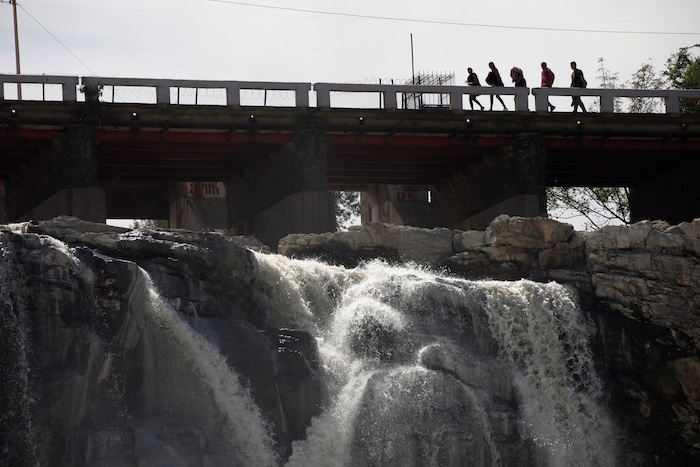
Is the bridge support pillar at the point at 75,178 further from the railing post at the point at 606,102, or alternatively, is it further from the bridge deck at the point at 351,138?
the railing post at the point at 606,102

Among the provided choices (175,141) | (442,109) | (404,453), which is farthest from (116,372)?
(442,109)

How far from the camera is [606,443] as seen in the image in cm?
3728

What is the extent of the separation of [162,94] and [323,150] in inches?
227

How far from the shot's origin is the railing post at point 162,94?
4597 cm

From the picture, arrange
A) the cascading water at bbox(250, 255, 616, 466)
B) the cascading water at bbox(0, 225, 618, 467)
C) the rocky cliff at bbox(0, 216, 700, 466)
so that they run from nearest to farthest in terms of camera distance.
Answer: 1. the rocky cliff at bbox(0, 216, 700, 466)
2. the cascading water at bbox(0, 225, 618, 467)
3. the cascading water at bbox(250, 255, 616, 466)

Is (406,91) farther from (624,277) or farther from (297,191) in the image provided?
(624,277)

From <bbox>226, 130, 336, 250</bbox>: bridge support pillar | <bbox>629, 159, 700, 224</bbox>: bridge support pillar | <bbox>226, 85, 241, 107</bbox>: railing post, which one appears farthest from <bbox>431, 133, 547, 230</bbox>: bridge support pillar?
<bbox>226, 85, 241, 107</bbox>: railing post

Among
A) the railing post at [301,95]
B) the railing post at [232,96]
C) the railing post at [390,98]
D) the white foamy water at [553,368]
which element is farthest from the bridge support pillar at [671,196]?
the railing post at [232,96]

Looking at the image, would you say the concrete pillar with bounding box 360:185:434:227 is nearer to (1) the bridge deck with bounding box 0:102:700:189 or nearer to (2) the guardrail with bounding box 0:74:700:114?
(1) the bridge deck with bounding box 0:102:700:189

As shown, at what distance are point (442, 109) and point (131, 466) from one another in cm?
2356

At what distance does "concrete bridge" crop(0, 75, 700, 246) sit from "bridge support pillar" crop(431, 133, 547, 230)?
0.17 ft

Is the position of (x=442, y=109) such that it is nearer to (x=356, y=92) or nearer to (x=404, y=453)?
(x=356, y=92)

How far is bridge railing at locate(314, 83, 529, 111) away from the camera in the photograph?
47.9m

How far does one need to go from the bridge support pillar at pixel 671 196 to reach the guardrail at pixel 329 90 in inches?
135
